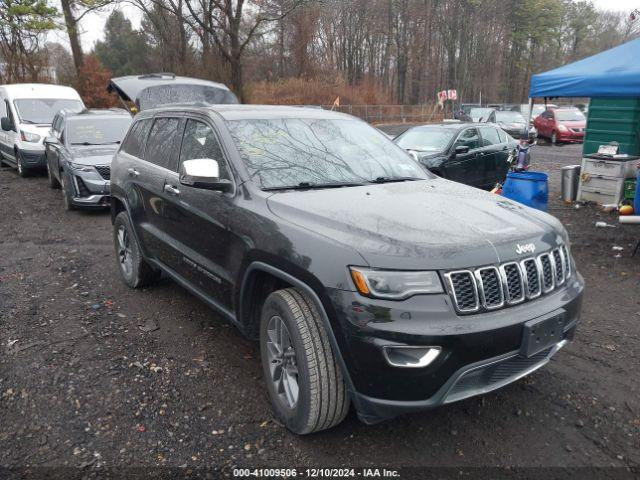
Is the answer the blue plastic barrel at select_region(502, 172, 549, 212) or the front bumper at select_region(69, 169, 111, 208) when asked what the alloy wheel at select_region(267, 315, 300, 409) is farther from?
the front bumper at select_region(69, 169, 111, 208)

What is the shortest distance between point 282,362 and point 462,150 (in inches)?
291

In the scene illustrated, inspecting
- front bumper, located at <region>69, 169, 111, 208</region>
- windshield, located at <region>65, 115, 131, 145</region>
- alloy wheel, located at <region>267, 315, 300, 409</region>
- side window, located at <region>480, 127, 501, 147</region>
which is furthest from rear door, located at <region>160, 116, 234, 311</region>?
side window, located at <region>480, 127, 501, 147</region>

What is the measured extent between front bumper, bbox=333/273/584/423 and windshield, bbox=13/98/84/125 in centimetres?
1256

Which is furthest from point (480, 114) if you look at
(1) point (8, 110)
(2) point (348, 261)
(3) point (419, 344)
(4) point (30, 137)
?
(3) point (419, 344)

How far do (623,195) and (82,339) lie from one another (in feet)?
27.6

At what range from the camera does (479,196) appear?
3322 millimetres

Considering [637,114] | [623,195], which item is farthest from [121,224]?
[637,114]

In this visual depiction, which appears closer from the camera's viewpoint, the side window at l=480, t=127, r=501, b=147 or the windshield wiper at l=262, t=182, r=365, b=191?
the windshield wiper at l=262, t=182, r=365, b=191

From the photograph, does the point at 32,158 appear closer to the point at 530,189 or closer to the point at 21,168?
the point at 21,168

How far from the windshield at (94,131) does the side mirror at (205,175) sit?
21.8 ft

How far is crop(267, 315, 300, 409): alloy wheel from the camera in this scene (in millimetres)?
2799

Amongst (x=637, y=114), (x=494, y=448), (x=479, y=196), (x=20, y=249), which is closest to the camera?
(x=494, y=448)

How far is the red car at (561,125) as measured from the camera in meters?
21.4

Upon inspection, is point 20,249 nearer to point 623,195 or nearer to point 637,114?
point 623,195
